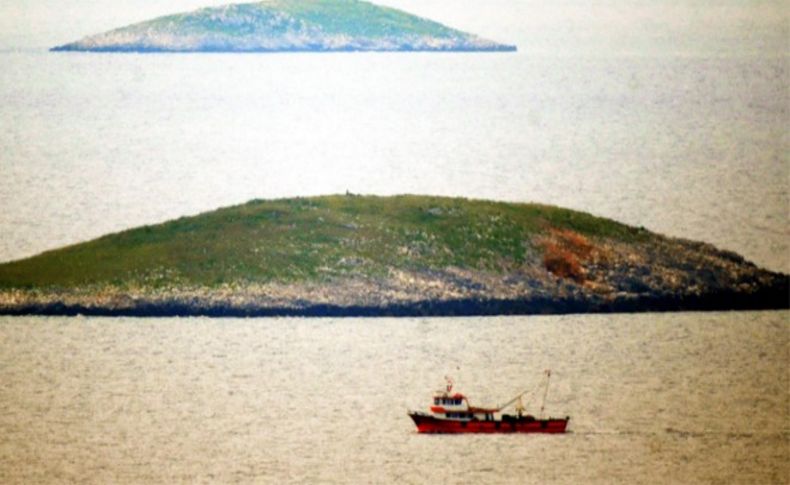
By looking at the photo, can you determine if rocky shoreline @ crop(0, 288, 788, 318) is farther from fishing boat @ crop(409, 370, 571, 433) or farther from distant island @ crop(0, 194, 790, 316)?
fishing boat @ crop(409, 370, 571, 433)

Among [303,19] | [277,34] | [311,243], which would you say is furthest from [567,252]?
[303,19]

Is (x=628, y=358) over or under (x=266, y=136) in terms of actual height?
under

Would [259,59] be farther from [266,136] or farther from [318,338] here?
[318,338]

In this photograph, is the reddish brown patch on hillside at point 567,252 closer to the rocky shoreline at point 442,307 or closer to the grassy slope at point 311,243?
the grassy slope at point 311,243

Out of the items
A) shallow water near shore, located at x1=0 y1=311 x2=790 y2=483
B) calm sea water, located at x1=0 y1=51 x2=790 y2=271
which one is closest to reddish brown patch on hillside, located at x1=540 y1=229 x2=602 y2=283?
calm sea water, located at x1=0 y1=51 x2=790 y2=271

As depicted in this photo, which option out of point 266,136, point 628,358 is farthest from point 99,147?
point 628,358

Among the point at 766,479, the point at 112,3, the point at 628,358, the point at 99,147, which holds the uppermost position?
the point at 112,3

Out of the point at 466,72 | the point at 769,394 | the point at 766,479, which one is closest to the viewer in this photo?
the point at 766,479

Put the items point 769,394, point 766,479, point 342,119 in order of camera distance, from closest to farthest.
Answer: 1. point 766,479
2. point 769,394
3. point 342,119
